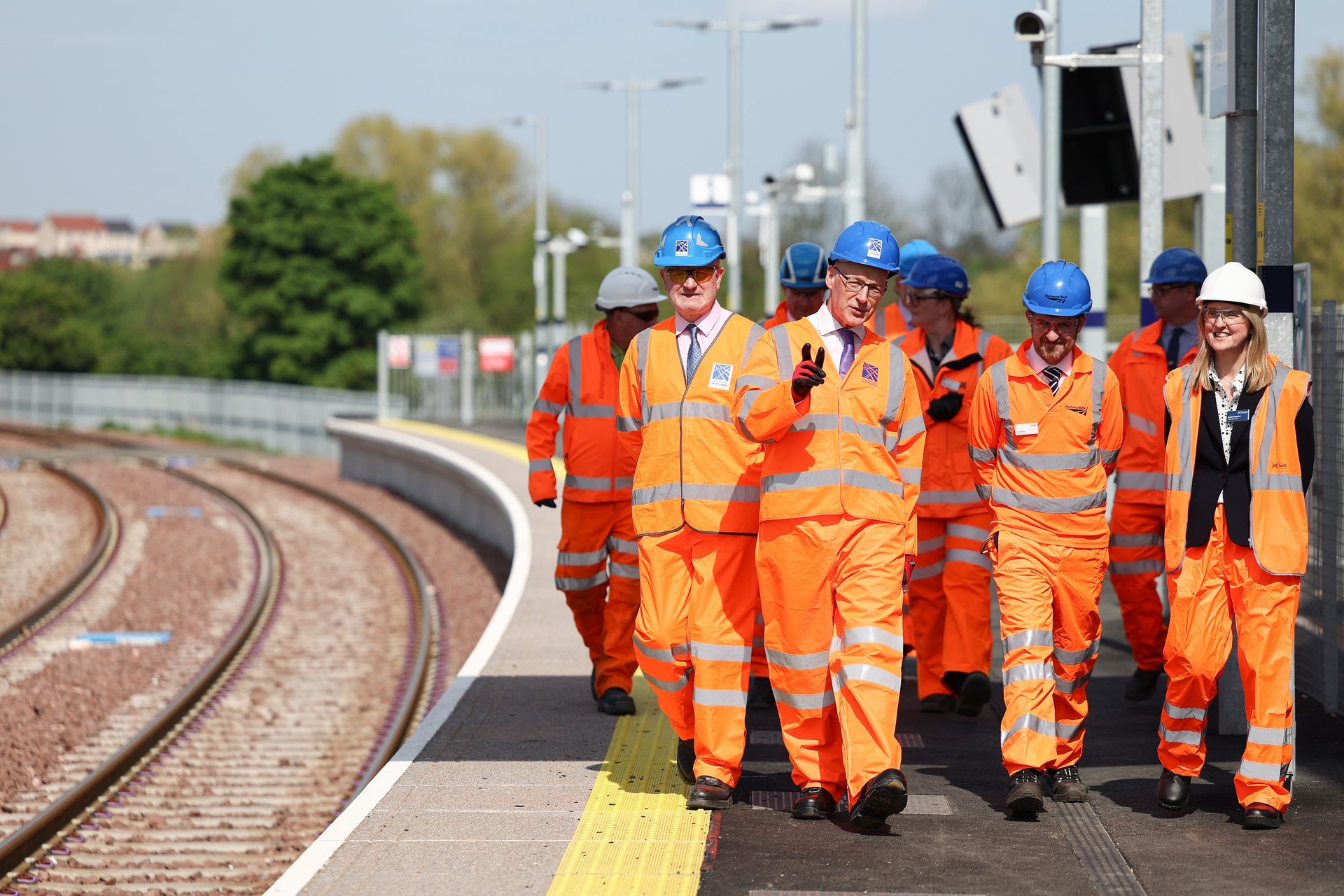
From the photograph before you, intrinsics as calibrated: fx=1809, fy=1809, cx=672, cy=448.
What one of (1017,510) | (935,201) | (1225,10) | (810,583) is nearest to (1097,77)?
(1225,10)

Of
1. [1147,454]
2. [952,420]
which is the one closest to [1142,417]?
[1147,454]

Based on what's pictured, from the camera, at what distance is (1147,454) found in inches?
348

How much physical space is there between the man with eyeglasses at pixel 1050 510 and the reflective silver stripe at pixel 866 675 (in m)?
0.63

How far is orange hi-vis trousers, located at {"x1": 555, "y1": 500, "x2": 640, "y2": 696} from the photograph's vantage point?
856 centimetres

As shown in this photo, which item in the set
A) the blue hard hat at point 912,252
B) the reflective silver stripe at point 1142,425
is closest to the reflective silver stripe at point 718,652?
the reflective silver stripe at point 1142,425

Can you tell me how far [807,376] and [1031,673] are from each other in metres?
1.55

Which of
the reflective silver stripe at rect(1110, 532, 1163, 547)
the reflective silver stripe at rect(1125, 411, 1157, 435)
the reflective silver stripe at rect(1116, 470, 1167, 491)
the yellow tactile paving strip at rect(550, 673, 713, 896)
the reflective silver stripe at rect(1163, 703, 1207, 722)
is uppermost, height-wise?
the reflective silver stripe at rect(1125, 411, 1157, 435)

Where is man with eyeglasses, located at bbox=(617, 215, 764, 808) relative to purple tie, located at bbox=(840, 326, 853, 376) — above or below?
below

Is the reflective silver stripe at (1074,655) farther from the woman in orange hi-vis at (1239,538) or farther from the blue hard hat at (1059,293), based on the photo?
the blue hard hat at (1059,293)

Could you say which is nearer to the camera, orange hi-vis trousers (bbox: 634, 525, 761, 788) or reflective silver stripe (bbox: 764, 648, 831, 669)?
reflective silver stripe (bbox: 764, 648, 831, 669)

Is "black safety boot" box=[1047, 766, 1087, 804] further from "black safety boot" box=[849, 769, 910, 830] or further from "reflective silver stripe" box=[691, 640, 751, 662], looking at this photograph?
"reflective silver stripe" box=[691, 640, 751, 662]

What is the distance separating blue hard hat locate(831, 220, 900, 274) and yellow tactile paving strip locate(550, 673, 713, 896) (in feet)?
6.91

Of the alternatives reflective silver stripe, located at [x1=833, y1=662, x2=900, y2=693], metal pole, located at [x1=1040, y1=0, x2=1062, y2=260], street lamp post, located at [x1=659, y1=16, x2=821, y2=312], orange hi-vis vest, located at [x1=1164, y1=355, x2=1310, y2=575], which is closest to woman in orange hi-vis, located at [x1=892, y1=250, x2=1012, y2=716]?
orange hi-vis vest, located at [x1=1164, y1=355, x2=1310, y2=575]

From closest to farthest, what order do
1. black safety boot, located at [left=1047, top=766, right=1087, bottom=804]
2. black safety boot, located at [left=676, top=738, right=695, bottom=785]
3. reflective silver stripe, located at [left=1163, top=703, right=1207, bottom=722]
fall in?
reflective silver stripe, located at [left=1163, top=703, right=1207, bottom=722] → black safety boot, located at [left=1047, top=766, right=1087, bottom=804] → black safety boot, located at [left=676, top=738, right=695, bottom=785]
